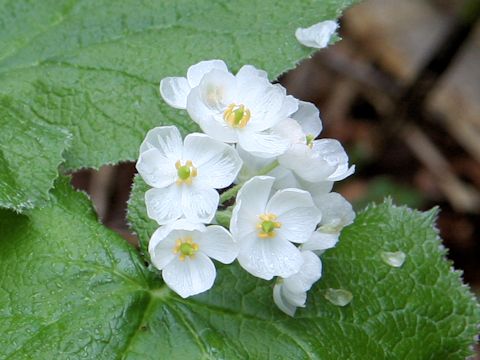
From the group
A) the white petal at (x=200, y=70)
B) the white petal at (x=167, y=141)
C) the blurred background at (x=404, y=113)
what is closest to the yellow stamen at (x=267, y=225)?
the white petal at (x=167, y=141)

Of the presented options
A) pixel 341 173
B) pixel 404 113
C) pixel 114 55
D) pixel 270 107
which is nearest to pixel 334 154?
pixel 341 173

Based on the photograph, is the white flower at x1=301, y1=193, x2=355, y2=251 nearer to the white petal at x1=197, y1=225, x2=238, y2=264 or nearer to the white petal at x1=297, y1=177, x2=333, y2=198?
the white petal at x1=297, y1=177, x2=333, y2=198

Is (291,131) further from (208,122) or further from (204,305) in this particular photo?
(204,305)

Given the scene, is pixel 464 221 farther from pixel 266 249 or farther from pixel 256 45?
pixel 266 249

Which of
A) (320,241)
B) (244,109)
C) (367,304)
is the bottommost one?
(367,304)

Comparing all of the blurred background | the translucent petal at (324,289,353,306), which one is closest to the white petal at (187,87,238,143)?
the translucent petal at (324,289,353,306)

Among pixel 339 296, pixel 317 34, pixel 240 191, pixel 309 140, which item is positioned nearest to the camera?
pixel 240 191

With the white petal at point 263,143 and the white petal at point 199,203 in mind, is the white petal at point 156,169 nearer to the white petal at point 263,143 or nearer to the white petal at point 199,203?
the white petal at point 199,203
